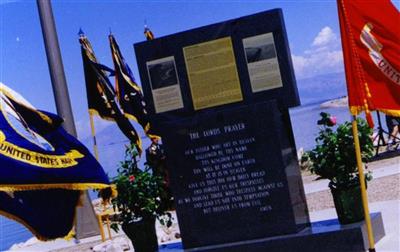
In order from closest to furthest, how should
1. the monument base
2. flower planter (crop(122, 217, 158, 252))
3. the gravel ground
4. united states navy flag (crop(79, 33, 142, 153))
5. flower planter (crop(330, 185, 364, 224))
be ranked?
1. the monument base
2. flower planter (crop(330, 185, 364, 224))
3. flower planter (crop(122, 217, 158, 252))
4. the gravel ground
5. united states navy flag (crop(79, 33, 142, 153))

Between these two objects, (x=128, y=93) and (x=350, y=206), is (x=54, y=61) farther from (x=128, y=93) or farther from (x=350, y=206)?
(x=350, y=206)

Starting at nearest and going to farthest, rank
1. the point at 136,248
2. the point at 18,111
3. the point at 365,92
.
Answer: the point at 18,111 < the point at 365,92 < the point at 136,248

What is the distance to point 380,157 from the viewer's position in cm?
1869

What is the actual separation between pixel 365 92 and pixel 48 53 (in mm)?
9642

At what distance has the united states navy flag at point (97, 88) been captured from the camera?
52.0ft

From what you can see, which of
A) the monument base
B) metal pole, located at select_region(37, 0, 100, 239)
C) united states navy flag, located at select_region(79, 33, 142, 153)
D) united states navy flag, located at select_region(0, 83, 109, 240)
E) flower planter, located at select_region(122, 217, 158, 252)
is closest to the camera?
united states navy flag, located at select_region(0, 83, 109, 240)

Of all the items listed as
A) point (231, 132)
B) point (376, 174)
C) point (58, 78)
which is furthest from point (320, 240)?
point (58, 78)

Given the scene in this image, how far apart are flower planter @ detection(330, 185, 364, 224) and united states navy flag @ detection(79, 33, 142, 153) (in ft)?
25.6

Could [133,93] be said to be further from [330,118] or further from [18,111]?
[18,111]

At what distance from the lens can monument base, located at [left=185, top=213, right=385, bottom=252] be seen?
8125 mm

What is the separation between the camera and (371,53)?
775cm

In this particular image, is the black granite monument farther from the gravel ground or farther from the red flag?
the gravel ground

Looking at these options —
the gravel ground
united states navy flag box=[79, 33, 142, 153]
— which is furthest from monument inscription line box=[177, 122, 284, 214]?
united states navy flag box=[79, 33, 142, 153]

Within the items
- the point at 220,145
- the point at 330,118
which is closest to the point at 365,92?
the point at 330,118
